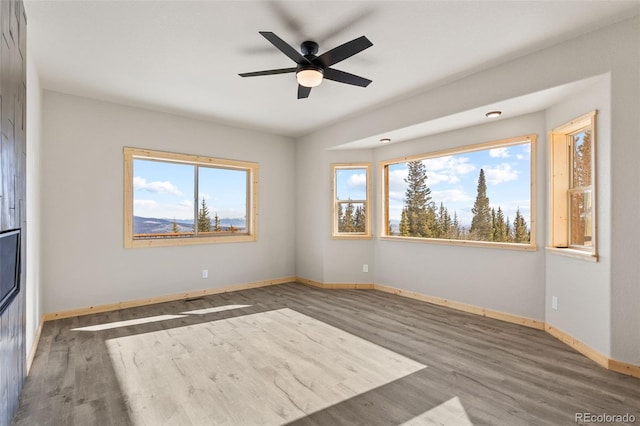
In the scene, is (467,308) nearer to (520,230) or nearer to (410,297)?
(410,297)

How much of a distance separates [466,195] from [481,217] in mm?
399

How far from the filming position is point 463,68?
11.6 feet

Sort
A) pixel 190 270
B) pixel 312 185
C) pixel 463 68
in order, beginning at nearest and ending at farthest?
1. pixel 463 68
2. pixel 190 270
3. pixel 312 185

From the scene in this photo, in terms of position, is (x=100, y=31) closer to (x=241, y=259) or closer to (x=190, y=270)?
(x=190, y=270)

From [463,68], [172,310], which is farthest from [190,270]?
[463,68]

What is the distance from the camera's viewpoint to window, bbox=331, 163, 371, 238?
587 cm

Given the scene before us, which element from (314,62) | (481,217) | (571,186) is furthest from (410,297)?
(314,62)

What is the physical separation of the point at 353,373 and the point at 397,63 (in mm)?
3062

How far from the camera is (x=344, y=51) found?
267cm

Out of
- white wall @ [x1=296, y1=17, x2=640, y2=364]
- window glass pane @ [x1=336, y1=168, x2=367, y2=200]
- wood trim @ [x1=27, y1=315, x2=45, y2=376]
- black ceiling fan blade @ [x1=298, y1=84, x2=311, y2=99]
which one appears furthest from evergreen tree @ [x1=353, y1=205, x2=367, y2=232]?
wood trim @ [x1=27, y1=315, x2=45, y2=376]

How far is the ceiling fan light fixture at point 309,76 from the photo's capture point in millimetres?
2965

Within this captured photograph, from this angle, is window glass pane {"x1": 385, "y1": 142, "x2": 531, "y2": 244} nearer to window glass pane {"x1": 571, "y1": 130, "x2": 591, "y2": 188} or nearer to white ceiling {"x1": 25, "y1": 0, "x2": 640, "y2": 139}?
window glass pane {"x1": 571, "y1": 130, "x2": 591, "y2": 188}

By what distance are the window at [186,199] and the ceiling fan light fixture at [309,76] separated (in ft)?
9.61

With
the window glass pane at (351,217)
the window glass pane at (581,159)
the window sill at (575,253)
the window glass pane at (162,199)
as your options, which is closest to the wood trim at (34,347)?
the window glass pane at (162,199)
